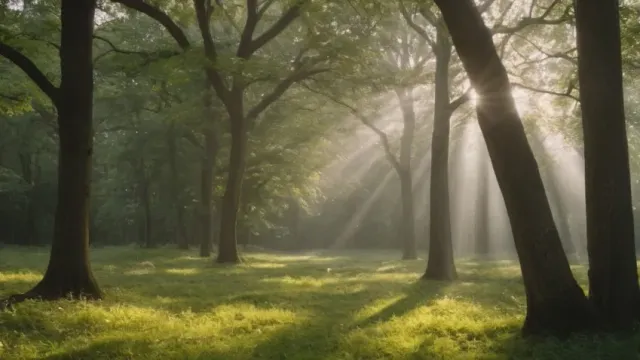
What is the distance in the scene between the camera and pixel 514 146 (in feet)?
24.6

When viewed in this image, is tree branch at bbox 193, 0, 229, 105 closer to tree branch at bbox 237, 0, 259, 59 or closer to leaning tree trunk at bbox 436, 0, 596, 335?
tree branch at bbox 237, 0, 259, 59

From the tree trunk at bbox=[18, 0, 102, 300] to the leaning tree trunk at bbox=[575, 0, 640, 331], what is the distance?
8.75 m

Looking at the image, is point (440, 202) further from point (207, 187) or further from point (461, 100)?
point (207, 187)

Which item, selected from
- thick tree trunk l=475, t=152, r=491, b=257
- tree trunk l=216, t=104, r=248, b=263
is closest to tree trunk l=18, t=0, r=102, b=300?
tree trunk l=216, t=104, r=248, b=263

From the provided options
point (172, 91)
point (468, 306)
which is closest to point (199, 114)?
point (172, 91)

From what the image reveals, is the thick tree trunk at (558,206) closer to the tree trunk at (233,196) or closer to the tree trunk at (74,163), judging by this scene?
the tree trunk at (233,196)

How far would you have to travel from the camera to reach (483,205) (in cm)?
4791

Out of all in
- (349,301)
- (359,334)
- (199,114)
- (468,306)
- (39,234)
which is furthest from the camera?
(39,234)

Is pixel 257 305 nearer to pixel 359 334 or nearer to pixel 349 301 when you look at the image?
pixel 349 301

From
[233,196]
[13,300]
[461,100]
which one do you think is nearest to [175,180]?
[233,196]

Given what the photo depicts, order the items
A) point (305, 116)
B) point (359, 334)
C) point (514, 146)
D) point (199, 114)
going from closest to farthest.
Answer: point (514, 146) → point (359, 334) → point (199, 114) → point (305, 116)

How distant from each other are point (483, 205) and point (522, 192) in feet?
138

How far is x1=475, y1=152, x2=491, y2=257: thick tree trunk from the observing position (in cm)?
4752

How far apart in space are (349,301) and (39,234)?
2185 inches
